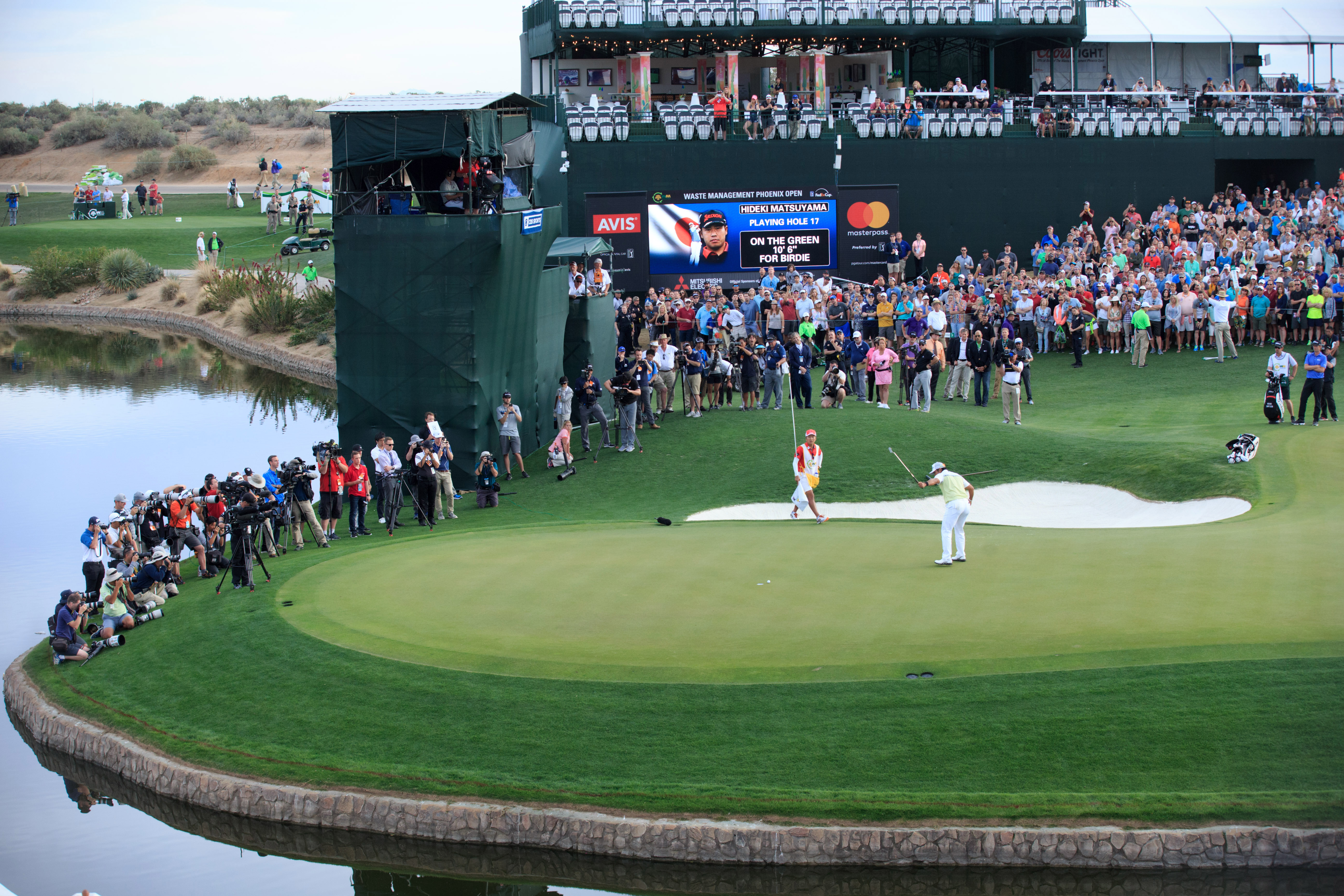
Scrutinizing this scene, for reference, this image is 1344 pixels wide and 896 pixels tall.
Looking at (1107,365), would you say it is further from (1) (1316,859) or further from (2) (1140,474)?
(1) (1316,859)

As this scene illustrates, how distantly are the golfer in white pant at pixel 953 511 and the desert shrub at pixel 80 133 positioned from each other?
98.9m

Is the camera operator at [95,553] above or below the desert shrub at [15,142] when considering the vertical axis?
below

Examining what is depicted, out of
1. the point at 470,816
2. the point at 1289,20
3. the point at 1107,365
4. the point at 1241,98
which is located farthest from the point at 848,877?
the point at 1289,20

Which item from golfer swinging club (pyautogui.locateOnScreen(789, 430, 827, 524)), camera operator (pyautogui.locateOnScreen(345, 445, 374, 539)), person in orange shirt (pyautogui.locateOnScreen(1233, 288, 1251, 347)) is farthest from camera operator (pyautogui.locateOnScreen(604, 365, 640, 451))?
person in orange shirt (pyautogui.locateOnScreen(1233, 288, 1251, 347))

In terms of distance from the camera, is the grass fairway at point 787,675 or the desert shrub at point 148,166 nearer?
the grass fairway at point 787,675

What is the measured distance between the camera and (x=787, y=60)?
156 feet

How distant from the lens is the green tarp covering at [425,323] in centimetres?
2675

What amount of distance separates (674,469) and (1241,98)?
30.6 m

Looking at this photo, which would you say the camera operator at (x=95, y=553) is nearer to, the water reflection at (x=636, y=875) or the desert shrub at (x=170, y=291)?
the water reflection at (x=636, y=875)

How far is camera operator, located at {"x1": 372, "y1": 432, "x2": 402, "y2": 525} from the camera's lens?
2511cm

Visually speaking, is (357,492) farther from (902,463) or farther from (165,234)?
(165,234)

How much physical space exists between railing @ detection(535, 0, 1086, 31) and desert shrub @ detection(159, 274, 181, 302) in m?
27.1

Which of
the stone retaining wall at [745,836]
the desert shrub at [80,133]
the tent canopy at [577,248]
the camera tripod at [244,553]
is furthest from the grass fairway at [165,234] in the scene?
the stone retaining wall at [745,836]

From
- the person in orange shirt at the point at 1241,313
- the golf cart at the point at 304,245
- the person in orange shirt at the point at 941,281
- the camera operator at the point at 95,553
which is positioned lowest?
the camera operator at the point at 95,553
